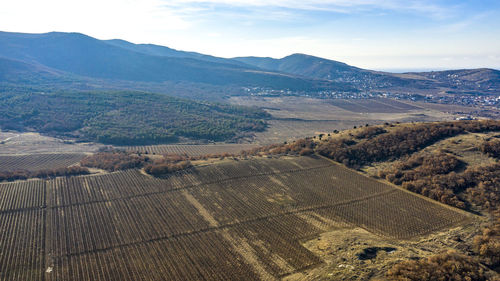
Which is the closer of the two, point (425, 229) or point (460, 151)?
point (425, 229)

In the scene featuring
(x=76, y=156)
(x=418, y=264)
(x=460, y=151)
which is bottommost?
(x=76, y=156)

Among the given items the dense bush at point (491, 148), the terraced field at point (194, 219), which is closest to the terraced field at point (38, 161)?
the terraced field at point (194, 219)

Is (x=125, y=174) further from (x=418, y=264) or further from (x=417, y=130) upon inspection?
(x=417, y=130)

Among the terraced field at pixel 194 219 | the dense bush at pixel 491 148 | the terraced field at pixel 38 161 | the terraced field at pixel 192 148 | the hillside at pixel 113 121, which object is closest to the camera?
the terraced field at pixel 194 219

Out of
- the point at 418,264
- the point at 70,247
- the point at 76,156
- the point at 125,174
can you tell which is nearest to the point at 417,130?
the point at 418,264

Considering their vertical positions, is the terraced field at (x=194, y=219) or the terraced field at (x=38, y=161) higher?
the terraced field at (x=194, y=219)

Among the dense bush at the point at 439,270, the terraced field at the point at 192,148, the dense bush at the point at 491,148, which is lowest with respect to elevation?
the terraced field at the point at 192,148

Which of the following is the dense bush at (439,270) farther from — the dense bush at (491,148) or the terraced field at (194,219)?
the dense bush at (491,148)
